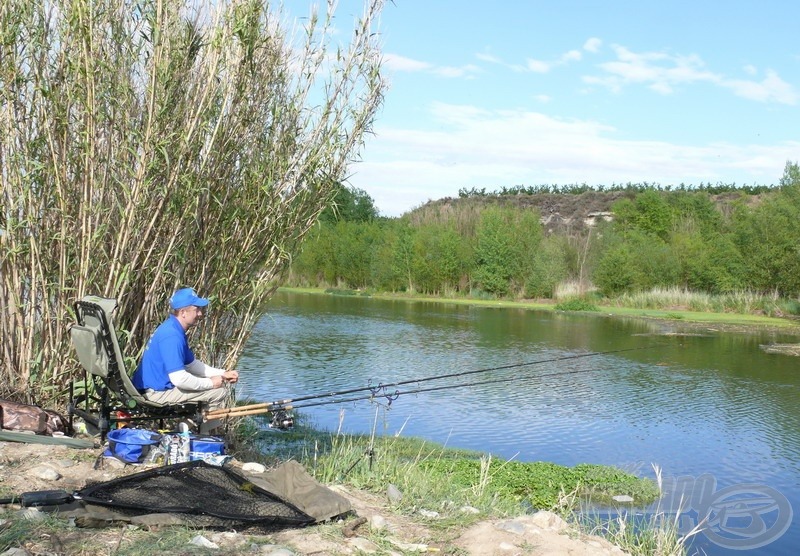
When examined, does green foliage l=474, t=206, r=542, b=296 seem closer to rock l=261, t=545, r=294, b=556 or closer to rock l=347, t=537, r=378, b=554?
rock l=347, t=537, r=378, b=554

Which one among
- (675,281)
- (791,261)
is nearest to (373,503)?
(791,261)

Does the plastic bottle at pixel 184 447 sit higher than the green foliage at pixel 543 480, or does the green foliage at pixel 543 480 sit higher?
the plastic bottle at pixel 184 447

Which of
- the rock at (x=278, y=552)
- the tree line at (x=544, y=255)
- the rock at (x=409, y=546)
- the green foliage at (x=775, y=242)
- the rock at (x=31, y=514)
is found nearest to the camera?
the rock at (x=31, y=514)

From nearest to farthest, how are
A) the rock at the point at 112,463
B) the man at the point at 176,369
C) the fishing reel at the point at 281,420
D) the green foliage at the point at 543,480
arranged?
1. the rock at the point at 112,463
2. the man at the point at 176,369
3. the fishing reel at the point at 281,420
4. the green foliage at the point at 543,480

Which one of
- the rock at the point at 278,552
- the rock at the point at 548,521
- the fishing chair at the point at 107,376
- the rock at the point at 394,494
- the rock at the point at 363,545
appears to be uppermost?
the fishing chair at the point at 107,376

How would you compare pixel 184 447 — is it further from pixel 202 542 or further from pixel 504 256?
pixel 504 256

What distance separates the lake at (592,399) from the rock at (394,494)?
1.16 m

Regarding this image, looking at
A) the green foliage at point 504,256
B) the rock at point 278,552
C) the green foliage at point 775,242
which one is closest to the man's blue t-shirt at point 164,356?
the rock at point 278,552

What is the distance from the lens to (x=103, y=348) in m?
5.62

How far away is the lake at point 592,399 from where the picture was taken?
29.3 feet

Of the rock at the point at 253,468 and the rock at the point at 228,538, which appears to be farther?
the rock at the point at 253,468

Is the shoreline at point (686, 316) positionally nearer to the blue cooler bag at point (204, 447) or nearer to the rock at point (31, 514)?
the blue cooler bag at point (204, 447)

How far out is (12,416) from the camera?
19.6 feet

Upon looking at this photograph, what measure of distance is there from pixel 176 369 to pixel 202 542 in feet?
5.68
